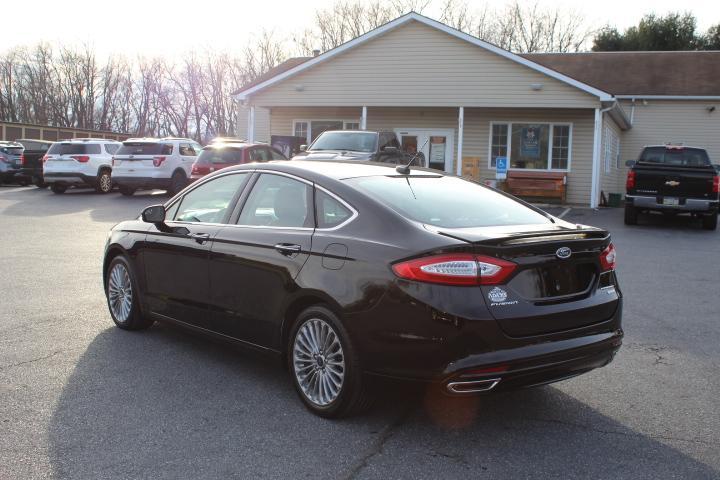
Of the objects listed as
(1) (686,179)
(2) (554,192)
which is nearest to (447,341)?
(1) (686,179)

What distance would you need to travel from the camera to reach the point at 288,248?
14.4ft

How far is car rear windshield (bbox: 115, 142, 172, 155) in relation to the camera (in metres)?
20.7

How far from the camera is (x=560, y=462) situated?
360 cm

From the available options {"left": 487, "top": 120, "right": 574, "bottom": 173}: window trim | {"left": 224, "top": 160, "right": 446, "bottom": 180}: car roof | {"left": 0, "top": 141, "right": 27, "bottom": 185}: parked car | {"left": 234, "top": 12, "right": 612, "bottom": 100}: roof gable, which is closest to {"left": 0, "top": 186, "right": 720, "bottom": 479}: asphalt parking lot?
{"left": 224, "top": 160, "right": 446, "bottom": 180}: car roof

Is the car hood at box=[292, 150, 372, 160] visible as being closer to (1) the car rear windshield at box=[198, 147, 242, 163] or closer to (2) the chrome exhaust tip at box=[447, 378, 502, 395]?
(1) the car rear windshield at box=[198, 147, 242, 163]

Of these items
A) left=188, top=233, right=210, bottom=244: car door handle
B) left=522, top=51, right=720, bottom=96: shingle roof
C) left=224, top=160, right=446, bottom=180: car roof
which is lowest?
left=188, top=233, right=210, bottom=244: car door handle

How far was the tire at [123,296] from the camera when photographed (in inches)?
236

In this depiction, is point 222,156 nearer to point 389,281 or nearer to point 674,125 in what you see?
point 389,281

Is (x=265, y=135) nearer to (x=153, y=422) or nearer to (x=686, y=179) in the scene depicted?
(x=686, y=179)

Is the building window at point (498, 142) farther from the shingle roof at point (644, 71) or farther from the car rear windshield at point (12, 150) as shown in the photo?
the car rear windshield at point (12, 150)

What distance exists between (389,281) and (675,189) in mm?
13671

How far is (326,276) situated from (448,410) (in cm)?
114

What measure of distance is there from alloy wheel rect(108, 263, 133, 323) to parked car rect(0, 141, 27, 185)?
22242mm

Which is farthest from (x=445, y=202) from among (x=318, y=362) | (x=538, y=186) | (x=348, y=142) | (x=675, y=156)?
(x=538, y=186)
